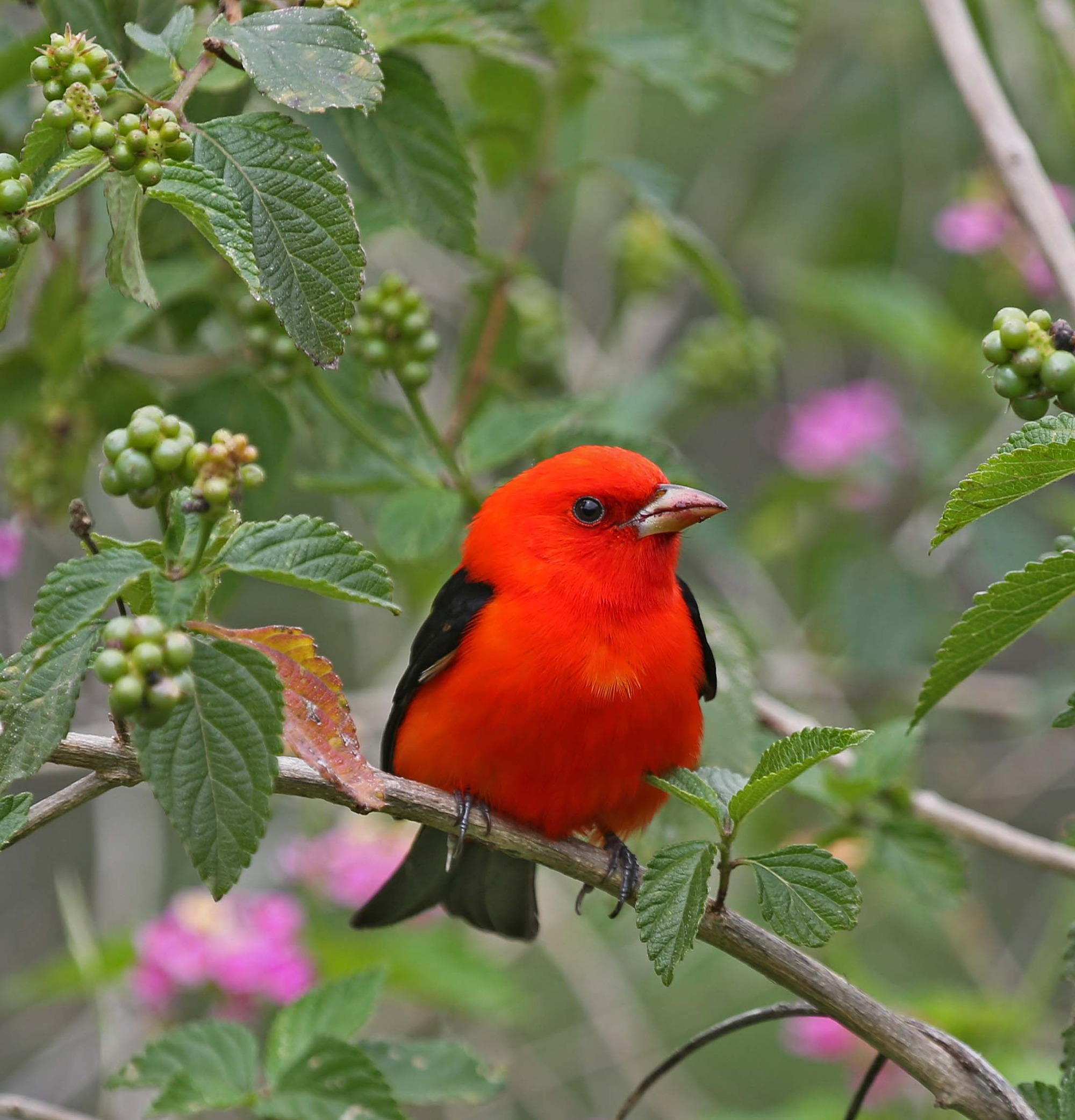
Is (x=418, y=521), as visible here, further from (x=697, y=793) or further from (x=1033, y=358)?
(x=1033, y=358)

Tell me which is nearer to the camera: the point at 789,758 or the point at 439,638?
the point at 789,758

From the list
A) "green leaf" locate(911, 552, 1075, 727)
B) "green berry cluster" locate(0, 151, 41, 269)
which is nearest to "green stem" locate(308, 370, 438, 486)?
"green berry cluster" locate(0, 151, 41, 269)

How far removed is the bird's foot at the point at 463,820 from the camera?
241cm

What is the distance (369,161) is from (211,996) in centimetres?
244

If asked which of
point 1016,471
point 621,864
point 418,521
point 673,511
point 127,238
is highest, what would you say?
point 127,238

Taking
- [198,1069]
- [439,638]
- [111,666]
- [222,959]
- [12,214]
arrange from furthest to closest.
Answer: [222,959] → [439,638] → [198,1069] → [12,214] → [111,666]

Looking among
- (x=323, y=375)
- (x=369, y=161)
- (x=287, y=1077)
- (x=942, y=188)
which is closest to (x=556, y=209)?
(x=942, y=188)

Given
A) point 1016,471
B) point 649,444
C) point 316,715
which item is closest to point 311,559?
point 316,715

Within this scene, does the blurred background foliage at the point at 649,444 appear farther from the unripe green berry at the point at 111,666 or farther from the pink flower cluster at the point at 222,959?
the unripe green berry at the point at 111,666

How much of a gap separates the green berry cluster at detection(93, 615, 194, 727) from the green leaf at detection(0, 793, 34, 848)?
13.3 inches

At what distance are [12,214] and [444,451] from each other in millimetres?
1771

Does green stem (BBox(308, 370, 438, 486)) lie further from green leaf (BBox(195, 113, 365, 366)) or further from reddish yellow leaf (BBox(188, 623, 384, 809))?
reddish yellow leaf (BBox(188, 623, 384, 809))

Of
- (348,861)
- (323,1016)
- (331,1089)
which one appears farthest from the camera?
(348,861)

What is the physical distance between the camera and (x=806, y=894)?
2107mm
